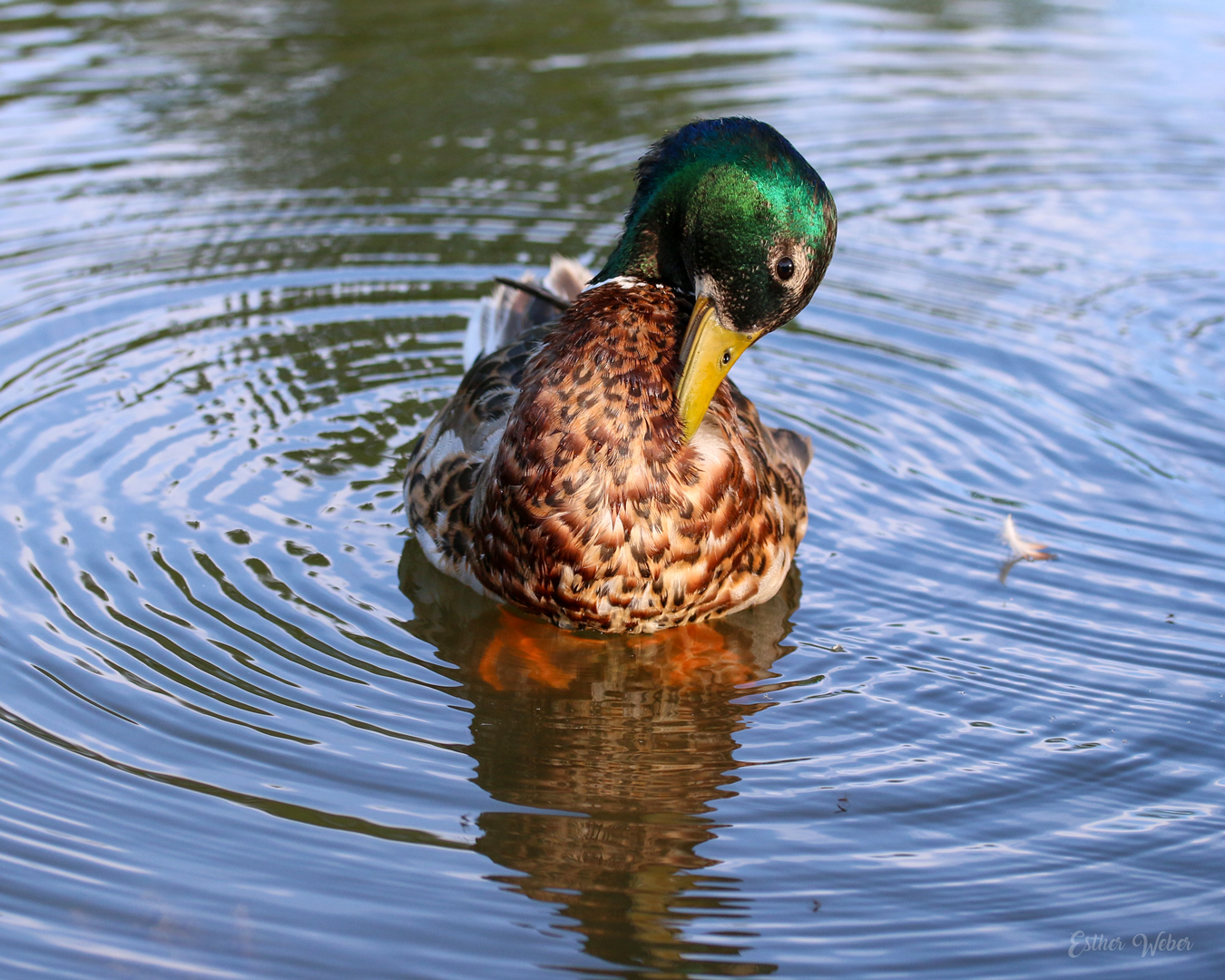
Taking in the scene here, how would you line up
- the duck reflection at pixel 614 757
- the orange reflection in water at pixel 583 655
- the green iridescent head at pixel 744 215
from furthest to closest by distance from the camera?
the orange reflection in water at pixel 583 655 < the green iridescent head at pixel 744 215 < the duck reflection at pixel 614 757

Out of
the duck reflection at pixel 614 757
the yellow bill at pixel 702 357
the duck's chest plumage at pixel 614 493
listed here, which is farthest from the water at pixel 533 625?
the yellow bill at pixel 702 357

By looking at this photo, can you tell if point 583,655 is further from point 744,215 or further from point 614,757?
point 744,215

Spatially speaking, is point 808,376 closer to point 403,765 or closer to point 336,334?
point 336,334

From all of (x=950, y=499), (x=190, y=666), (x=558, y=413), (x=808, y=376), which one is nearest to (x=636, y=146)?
(x=808, y=376)

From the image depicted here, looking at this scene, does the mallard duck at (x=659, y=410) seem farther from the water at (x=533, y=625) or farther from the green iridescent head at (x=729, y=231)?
the water at (x=533, y=625)

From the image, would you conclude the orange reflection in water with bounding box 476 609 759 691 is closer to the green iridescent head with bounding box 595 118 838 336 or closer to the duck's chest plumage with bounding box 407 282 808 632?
the duck's chest plumage with bounding box 407 282 808 632

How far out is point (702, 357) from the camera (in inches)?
176

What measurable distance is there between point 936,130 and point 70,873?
24.6ft

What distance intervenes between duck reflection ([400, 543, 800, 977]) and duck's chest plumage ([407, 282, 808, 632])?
0.16 m

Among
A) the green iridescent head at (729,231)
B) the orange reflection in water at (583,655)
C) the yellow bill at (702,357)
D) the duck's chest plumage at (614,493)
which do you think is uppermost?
the green iridescent head at (729,231)

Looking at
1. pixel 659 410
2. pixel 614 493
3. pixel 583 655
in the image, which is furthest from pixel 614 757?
pixel 659 410

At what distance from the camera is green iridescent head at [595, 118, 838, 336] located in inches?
167

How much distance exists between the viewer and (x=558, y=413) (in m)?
4.50

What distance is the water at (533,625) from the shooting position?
356 cm
